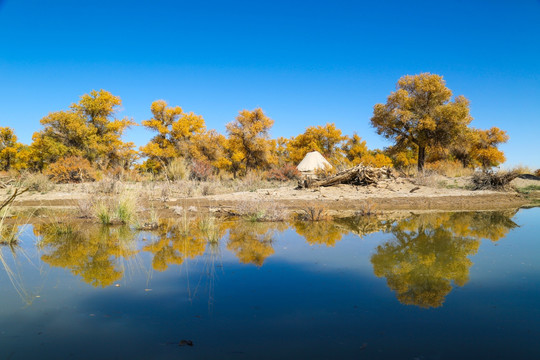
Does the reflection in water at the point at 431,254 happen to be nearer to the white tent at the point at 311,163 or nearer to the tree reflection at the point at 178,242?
the tree reflection at the point at 178,242

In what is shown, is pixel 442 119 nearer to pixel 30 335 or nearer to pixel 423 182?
pixel 423 182

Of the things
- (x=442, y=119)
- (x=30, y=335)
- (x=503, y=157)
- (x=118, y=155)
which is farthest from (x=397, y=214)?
(x=503, y=157)

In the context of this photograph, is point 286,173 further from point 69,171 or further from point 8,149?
point 8,149

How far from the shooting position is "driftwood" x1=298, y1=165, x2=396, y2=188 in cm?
1584

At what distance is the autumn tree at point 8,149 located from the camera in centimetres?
3859

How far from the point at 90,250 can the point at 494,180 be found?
16415 millimetres

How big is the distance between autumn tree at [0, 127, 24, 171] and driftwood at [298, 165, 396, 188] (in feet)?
116

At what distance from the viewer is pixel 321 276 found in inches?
176

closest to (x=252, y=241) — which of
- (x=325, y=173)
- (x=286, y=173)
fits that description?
(x=325, y=173)

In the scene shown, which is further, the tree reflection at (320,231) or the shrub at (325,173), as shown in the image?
the shrub at (325,173)

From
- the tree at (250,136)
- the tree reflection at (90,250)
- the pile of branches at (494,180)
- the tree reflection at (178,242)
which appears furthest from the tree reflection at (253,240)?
the tree at (250,136)

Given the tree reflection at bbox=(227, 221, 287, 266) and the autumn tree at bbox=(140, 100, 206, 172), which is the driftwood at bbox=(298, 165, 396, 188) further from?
the autumn tree at bbox=(140, 100, 206, 172)

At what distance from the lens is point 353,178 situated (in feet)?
53.5

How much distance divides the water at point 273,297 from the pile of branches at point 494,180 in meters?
10.6
